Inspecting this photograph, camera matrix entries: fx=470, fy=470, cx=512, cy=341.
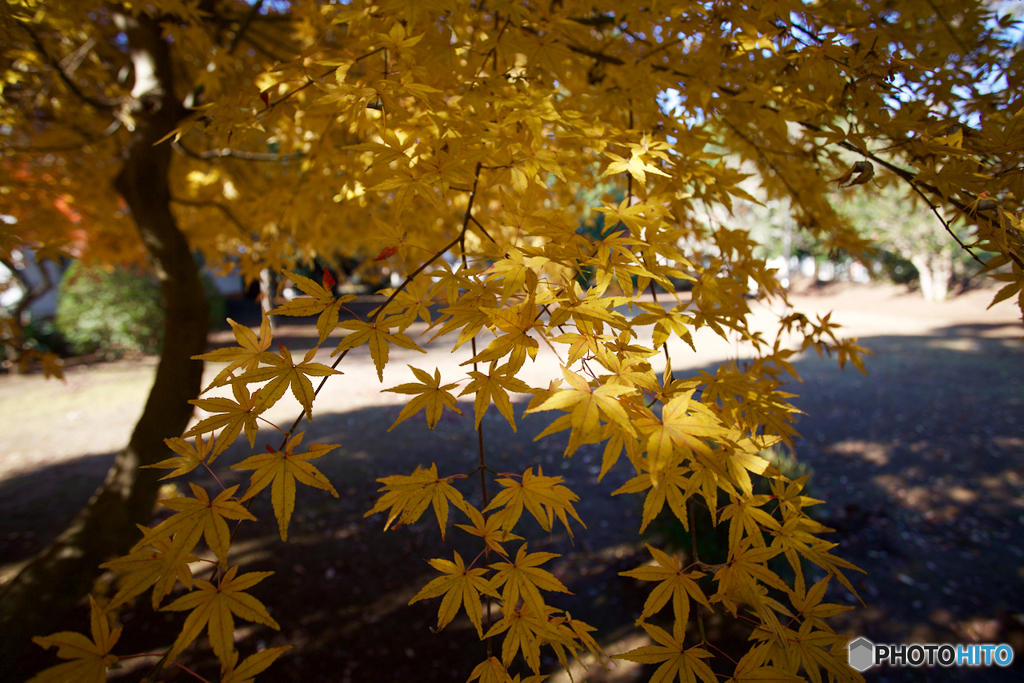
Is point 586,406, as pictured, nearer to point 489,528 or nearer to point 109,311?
point 489,528

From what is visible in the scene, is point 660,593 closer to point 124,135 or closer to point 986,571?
point 986,571

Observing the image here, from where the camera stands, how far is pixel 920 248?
44.4 feet

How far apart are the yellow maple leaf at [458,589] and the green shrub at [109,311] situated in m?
10.6

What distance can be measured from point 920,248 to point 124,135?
17.9 m

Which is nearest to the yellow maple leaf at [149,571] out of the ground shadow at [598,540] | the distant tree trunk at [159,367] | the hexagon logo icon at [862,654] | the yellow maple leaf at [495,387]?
the yellow maple leaf at [495,387]

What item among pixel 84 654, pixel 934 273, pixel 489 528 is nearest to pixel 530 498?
pixel 489 528

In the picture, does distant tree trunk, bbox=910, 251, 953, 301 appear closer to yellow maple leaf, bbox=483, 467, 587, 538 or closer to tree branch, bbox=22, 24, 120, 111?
yellow maple leaf, bbox=483, 467, 587, 538

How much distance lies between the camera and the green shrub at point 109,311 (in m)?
9.55

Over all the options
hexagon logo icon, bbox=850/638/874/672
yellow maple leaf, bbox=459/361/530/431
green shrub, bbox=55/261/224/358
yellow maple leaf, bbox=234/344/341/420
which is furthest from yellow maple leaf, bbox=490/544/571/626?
green shrub, bbox=55/261/224/358

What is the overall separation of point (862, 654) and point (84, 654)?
3.38m

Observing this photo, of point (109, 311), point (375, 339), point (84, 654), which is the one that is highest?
point (109, 311)

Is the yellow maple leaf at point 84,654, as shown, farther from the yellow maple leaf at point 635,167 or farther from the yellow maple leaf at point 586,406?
the yellow maple leaf at point 635,167

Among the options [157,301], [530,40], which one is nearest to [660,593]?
[530,40]

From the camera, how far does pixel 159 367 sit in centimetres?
311
